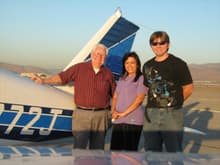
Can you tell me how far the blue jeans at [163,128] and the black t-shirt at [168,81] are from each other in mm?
79

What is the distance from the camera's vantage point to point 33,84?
5.03 m

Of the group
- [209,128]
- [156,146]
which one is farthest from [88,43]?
[209,128]

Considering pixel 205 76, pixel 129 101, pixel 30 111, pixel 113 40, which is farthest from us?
pixel 205 76

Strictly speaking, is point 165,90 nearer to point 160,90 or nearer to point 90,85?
point 160,90

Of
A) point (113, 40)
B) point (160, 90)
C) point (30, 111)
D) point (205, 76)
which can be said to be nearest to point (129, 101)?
point (160, 90)

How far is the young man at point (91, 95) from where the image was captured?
4184mm

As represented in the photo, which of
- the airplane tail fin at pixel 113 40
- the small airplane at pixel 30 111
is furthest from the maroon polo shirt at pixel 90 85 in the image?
the airplane tail fin at pixel 113 40

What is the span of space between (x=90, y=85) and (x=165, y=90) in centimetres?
76

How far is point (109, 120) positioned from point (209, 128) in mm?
6709

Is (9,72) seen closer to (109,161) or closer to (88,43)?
(88,43)

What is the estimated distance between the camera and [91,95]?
165 inches

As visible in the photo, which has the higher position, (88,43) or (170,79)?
(88,43)

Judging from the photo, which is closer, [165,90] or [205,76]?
[165,90]

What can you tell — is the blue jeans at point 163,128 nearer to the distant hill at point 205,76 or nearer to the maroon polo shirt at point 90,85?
the maroon polo shirt at point 90,85
